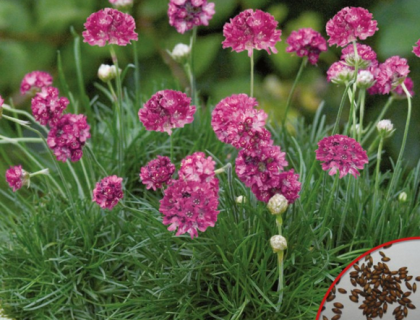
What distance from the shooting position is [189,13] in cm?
126

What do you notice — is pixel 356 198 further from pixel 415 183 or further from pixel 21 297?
pixel 21 297

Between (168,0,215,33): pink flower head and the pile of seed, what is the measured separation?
60 centimetres

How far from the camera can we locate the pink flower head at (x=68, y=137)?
107 cm

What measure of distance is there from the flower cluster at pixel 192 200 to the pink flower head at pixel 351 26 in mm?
317

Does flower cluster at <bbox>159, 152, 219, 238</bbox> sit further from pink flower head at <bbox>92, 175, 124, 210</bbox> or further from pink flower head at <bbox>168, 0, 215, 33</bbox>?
pink flower head at <bbox>168, 0, 215, 33</bbox>

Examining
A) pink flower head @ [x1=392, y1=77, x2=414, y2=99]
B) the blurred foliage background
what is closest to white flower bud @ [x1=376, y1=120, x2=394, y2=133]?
pink flower head @ [x1=392, y1=77, x2=414, y2=99]

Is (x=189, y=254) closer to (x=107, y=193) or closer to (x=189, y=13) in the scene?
(x=107, y=193)

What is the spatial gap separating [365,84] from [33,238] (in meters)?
0.75

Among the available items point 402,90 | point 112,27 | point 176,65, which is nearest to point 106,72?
point 112,27

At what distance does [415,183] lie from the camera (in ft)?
4.27

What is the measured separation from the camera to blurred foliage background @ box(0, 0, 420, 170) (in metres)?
1.89

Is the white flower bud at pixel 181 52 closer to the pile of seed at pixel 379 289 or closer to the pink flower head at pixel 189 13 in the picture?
the pink flower head at pixel 189 13

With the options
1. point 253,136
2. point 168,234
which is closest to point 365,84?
point 253,136

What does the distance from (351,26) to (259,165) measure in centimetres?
29
